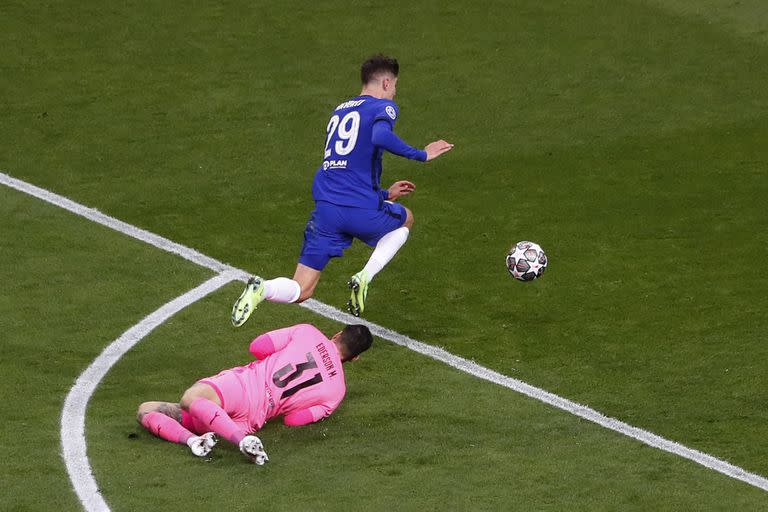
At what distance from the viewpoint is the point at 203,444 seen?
378 inches

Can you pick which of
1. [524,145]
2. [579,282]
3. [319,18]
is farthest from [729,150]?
[319,18]

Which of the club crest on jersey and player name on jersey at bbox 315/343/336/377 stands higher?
the club crest on jersey

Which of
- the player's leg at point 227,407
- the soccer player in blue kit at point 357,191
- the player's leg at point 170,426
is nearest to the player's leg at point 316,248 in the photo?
the soccer player in blue kit at point 357,191

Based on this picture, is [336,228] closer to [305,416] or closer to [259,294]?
[259,294]

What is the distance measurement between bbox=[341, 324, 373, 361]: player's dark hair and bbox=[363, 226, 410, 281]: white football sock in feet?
4.30

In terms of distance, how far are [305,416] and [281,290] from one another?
1370 mm

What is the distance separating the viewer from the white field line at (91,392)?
30.5 ft

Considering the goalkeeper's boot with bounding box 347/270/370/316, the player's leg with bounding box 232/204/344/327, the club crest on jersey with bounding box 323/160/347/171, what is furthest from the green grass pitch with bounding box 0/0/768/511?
the club crest on jersey with bounding box 323/160/347/171

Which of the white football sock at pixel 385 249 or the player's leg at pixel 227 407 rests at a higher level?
the white football sock at pixel 385 249

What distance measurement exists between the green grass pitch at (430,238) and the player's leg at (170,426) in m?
0.10

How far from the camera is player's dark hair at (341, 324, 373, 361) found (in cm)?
1047

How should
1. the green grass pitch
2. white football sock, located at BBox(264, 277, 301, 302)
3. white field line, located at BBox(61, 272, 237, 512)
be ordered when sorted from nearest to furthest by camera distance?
white field line, located at BBox(61, 272, 237, 512), the green grass pitch, white football sock, located at BBox(264, 277, 301, 302)

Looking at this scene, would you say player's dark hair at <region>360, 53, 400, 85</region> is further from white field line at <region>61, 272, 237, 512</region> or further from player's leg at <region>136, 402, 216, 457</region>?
player's leg at <region>136, 402, 216, 457</region>

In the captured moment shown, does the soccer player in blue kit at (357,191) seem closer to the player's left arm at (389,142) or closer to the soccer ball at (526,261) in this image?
the player's left arm at (389,142)
